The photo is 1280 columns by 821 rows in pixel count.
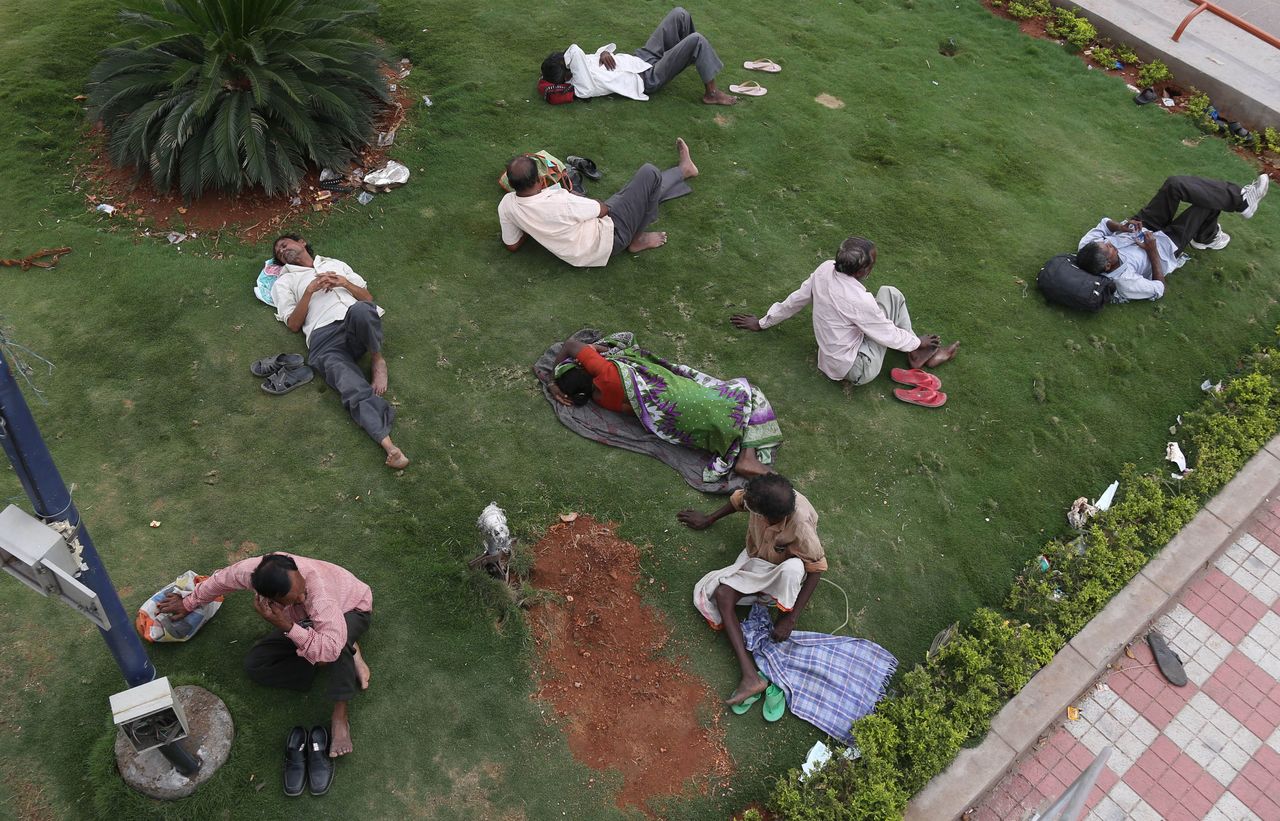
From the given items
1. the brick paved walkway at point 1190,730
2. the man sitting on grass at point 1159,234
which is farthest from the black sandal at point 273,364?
the man sitting on grass at point 1159,234

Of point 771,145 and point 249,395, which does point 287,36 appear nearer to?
point 249,395

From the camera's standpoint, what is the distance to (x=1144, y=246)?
7250mm

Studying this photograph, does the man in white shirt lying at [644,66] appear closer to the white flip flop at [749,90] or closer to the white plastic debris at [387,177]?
the white flip flop at [749,90]

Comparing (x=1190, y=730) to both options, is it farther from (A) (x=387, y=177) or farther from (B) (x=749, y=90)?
(A) (x=387, y=177)

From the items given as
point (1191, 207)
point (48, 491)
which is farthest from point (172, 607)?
point (1191, 207)

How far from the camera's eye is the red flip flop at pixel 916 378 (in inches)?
255

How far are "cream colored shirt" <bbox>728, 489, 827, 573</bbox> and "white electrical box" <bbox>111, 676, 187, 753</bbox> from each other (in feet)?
9.76

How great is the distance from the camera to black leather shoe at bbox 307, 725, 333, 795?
4488 millimetres

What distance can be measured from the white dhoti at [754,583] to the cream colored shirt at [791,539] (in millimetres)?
53

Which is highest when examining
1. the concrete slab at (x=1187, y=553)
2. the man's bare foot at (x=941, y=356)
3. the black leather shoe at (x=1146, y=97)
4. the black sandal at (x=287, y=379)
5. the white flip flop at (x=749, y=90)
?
the black leather shoe at (x=1146, y=97)

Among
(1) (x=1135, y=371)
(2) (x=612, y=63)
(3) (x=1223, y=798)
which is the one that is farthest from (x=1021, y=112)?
(3) (x=1223, y=798)

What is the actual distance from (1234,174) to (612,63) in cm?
611

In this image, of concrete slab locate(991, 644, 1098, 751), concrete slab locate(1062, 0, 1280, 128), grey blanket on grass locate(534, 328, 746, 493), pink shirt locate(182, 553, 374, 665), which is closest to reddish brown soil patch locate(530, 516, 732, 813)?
grey blanket on grass locate(534, 328, 746, 493)

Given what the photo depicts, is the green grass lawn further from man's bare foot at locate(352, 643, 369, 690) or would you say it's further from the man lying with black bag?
the man lying with black bag
